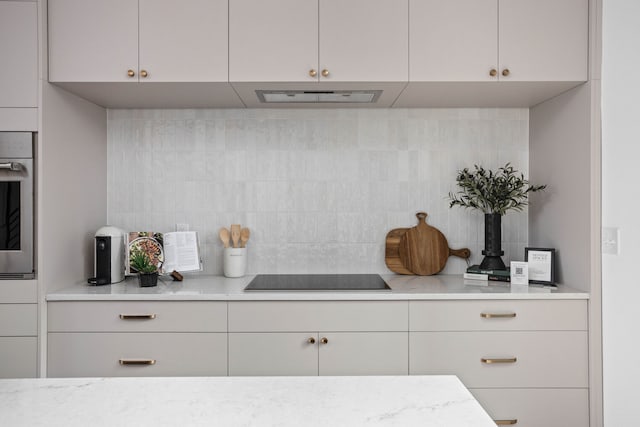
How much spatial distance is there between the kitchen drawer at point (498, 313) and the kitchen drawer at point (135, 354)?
0.95 meters

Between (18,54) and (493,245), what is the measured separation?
8.40ft

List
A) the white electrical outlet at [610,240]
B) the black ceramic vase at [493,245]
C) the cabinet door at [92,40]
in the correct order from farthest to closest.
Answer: the black ceramic vase at [493,245] < the cabinet door at [92,40] < the white electrical outlet at [610,240]

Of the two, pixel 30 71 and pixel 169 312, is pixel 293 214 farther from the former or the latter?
pixel 30 71

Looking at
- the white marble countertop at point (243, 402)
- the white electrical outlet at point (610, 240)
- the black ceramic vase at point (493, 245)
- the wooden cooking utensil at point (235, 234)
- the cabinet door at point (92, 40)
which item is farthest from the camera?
the wooden cooking utensil at point (235, 234)

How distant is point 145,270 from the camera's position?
2.48m

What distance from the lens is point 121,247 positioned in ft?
8.67

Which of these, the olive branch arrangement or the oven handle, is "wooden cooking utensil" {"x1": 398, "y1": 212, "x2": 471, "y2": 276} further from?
the oven handle

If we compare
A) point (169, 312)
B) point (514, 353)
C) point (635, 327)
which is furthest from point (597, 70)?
point (169, 312)

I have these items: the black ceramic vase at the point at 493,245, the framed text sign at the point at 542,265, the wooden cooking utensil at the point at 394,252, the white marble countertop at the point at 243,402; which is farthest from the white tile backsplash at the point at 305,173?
the white marble countertop at the point at 243,402

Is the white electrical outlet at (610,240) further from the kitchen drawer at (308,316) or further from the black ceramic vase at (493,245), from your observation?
the kitchen drawer at (308,316)

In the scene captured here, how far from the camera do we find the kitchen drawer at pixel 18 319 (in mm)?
2262

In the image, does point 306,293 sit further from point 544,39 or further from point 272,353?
point 544,39

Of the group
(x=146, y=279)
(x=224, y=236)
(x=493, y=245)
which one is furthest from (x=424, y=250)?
(x=146, y=279)

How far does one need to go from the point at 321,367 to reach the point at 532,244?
58.1 inches
